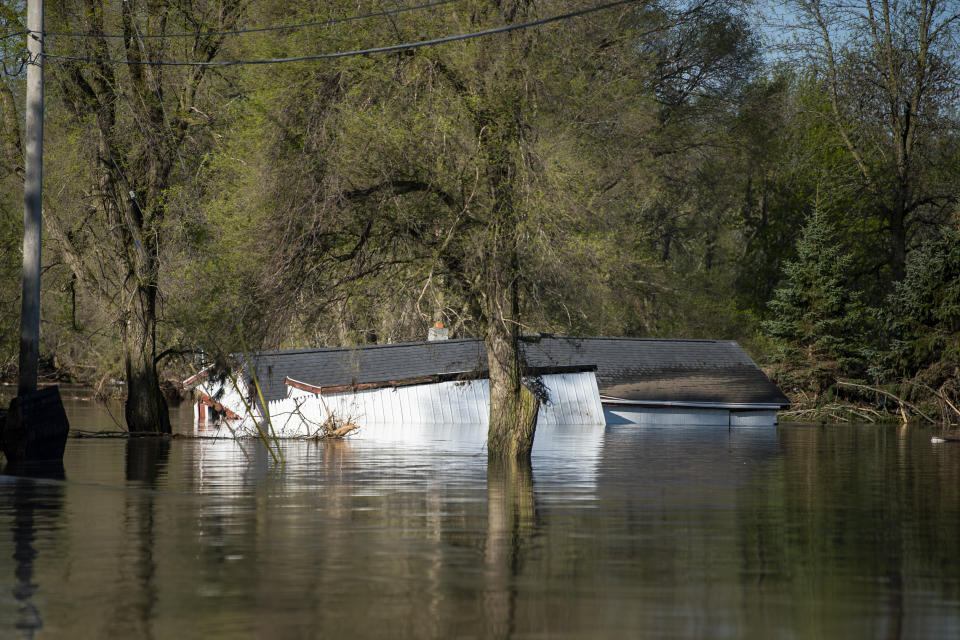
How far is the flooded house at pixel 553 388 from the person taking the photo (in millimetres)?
50375

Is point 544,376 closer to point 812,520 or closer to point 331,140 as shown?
point 331,140

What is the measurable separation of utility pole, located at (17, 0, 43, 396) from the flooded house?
24250mm

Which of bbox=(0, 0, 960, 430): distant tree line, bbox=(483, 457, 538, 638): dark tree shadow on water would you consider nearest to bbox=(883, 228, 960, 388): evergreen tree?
bbox=(0, 0, 960, 430): distant tree line

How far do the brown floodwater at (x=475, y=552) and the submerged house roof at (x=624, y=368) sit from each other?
996 inches

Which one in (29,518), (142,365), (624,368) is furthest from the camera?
(624,368)

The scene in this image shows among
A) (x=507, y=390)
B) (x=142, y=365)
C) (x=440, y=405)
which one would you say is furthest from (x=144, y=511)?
(x=440, y=405)

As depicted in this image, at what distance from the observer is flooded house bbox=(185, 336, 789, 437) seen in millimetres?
50375

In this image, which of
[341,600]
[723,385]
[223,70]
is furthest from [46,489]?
[723,385]

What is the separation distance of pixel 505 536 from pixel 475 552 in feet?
4.48

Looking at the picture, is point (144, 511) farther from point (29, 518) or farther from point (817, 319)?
point (817, 319)

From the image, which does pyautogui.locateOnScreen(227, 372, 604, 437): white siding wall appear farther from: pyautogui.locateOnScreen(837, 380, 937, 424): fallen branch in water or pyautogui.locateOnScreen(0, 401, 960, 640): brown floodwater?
pyautogui.locateOnScreen(0, 401, 960, 640): brown floodwater

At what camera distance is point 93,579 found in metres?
11.0

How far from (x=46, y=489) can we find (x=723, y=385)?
3871 cm

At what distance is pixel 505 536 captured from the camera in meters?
14.1
